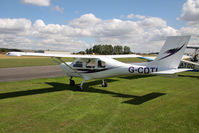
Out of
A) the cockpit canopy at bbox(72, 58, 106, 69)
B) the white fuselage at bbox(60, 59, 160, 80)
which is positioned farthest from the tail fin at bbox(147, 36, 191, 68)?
the cockpit canopy at bbox(72, 58, 106, 69)

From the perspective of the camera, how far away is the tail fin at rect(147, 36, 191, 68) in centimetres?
A: 782

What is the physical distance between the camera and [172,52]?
8.09 meters

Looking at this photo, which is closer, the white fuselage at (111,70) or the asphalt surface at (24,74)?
the white fuselage at (111,70)

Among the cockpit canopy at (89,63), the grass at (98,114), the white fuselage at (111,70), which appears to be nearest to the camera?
the grass at (98,114)

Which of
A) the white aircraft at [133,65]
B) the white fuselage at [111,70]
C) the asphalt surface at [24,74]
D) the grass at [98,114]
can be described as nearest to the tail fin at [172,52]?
the white aircraft at [133,65]

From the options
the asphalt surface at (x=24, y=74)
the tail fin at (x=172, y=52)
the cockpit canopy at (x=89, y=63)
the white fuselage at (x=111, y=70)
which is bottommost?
the asphalt surface at (x=24, y=74)

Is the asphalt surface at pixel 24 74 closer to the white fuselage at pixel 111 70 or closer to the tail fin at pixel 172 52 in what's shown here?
the white fuselage at pixel 111 70

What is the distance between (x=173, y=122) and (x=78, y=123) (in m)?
2.98

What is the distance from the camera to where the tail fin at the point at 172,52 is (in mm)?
7816

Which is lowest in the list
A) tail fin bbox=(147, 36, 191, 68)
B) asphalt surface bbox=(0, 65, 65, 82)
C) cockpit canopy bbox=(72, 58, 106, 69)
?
asphalt surface bbox=(0, 65, 65, 82)

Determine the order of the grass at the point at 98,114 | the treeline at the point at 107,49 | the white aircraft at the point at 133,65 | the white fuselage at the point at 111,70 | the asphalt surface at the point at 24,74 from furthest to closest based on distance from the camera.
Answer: the treeline at the point at 107,49 → the asphalt surface at the point at 24,74 → the white fuselage at the point at 111,70 → the white aircraft at the point at 133,65 → the grass at the point at 98,114

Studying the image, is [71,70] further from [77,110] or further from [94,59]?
[77,110]

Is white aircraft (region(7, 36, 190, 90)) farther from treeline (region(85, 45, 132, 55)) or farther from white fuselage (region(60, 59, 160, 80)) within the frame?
treeline (region(85, 45, 132, 55))

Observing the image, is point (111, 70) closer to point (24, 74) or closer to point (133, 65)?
point (133, 65)
